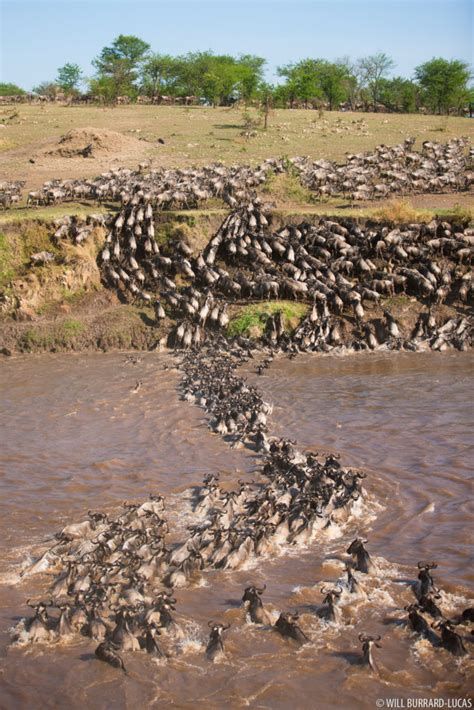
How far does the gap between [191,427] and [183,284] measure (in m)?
6.91

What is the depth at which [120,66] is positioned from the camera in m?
63.3

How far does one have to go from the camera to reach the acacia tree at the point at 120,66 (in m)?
59.2

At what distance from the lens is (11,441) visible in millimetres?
11758

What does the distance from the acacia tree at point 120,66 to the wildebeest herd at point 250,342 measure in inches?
1369

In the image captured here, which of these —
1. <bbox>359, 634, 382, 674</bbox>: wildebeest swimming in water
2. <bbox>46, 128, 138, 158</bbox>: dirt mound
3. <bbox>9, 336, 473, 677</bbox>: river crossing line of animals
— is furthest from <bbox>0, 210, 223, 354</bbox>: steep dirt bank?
<bbox>359, 634, 382, 674</bbox>: wildebeest swimming in water

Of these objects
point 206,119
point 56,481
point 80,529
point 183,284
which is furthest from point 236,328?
point 206,119

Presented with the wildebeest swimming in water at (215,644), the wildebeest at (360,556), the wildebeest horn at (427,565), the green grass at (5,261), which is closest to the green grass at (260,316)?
the green grass at (5,261)

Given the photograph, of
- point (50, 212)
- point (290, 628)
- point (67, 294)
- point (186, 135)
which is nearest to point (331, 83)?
point (186, 135)

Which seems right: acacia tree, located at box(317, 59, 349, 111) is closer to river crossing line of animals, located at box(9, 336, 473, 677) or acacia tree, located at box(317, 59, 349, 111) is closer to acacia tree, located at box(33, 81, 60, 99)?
acacia tree, located at box(33, 81, 60, 99)

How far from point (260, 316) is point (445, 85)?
47.3 m

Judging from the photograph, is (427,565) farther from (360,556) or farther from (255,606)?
(255,606)

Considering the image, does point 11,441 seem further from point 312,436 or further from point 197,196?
point 197,196

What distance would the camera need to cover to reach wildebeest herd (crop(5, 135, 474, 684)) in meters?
6.50

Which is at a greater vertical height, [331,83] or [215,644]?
[331,83]
